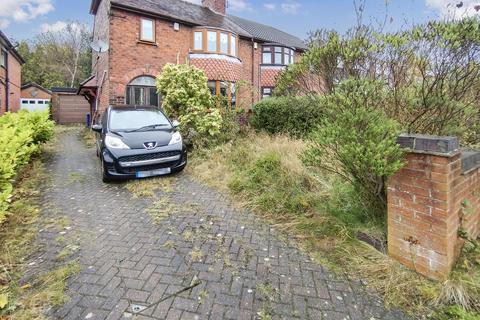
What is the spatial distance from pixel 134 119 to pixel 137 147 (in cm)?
124

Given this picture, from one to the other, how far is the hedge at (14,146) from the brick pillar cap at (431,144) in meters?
4.07

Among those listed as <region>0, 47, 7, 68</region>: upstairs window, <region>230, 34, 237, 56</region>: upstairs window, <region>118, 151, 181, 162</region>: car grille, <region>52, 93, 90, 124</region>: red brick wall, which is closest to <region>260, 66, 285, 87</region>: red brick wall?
<region>230, 34, 237, 56</region>: upstairs window

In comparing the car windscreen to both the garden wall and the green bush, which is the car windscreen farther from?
the garden wall

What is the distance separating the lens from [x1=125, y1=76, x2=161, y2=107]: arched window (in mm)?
12891

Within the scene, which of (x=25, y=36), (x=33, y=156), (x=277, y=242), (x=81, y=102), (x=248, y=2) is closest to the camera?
(x=277, y=242)

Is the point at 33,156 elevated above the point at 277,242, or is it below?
above

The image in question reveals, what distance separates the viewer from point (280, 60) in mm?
19250

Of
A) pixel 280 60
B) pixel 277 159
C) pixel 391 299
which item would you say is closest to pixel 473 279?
pixel 391 299

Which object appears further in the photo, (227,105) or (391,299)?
(227,105)

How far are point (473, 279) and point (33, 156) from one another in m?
9.72

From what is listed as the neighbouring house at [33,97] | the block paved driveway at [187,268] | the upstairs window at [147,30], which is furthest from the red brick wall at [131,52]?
the neighbouring house at [33,97]

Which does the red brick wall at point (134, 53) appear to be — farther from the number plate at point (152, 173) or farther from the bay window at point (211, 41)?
the number plate at point (152, 173)

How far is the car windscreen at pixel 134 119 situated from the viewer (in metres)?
6.18

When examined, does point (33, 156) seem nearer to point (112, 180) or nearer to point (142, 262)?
point (112, 180)
